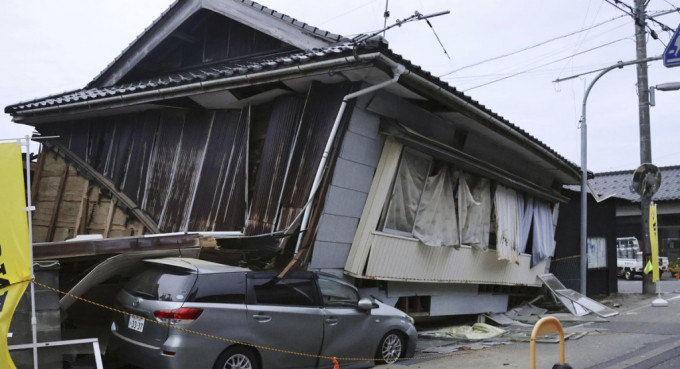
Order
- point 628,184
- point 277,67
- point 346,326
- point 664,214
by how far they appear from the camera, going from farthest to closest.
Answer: point 628,184 < point 664,214 < point 277,67 < point 346,326

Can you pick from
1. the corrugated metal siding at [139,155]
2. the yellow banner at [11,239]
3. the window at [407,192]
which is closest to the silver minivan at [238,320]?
the yellow banner at [11,239]

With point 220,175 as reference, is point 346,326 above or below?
below

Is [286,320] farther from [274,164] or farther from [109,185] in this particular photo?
[109,185]

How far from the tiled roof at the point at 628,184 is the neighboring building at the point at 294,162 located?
19887mm

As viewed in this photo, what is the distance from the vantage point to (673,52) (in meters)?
9.11

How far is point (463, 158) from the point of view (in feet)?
35.0

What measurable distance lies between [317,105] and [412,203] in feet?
8.58

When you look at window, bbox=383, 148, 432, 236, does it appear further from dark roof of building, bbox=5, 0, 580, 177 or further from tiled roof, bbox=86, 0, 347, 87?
tiled roof, bbox=86, 0, 347, 87

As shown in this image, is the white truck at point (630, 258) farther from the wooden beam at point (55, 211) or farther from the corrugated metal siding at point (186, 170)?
the wooden beam at point (55, 211)

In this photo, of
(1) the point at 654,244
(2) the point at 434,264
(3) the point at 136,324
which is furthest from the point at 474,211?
(1) the point at 654,244

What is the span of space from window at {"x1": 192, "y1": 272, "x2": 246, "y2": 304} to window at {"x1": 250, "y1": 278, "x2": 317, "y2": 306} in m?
0.21

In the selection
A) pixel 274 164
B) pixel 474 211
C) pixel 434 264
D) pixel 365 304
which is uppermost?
pixel 274 164

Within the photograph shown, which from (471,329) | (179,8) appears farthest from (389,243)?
(179,8)

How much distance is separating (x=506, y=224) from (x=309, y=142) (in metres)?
6.18
